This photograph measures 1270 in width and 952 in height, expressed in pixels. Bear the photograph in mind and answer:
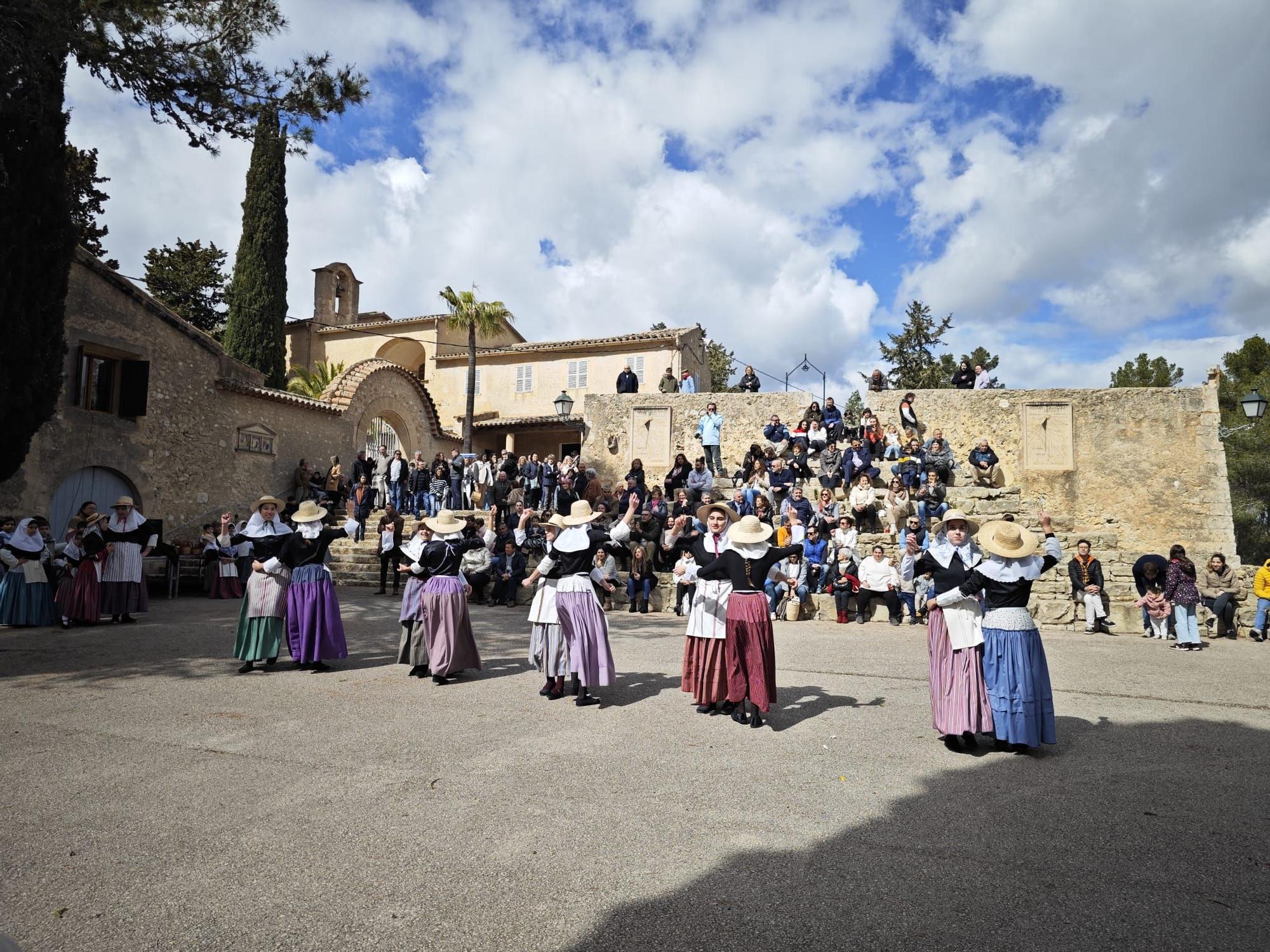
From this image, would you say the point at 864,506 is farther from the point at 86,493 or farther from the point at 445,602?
the point at 86,493

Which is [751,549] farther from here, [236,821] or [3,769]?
[3,769]

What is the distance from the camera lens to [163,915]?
3131mm

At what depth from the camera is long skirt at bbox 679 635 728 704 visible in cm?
648

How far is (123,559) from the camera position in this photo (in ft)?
38.0

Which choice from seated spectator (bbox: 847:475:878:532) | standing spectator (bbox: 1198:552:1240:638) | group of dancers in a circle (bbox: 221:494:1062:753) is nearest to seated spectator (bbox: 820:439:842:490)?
seated spectator (bbox: 847:475:878:532)

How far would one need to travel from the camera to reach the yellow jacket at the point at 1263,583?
11680 millimetres

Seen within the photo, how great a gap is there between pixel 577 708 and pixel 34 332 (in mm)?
12786

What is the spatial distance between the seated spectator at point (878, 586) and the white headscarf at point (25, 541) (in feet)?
41.2

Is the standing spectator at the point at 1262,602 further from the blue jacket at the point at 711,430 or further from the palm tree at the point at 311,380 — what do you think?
the palm tree at the point at 311,380

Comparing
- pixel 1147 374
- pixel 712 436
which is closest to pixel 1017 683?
pixel 712 436

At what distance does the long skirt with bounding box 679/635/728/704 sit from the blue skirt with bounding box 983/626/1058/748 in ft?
6.66

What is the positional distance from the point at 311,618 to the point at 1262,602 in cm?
1339

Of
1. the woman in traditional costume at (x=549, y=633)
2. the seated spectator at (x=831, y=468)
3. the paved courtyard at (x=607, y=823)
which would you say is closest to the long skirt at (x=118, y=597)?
the paved courtyard at (x=607, y=823)

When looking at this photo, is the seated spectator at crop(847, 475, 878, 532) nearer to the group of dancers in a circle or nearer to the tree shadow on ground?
the group of dancers in a circle
